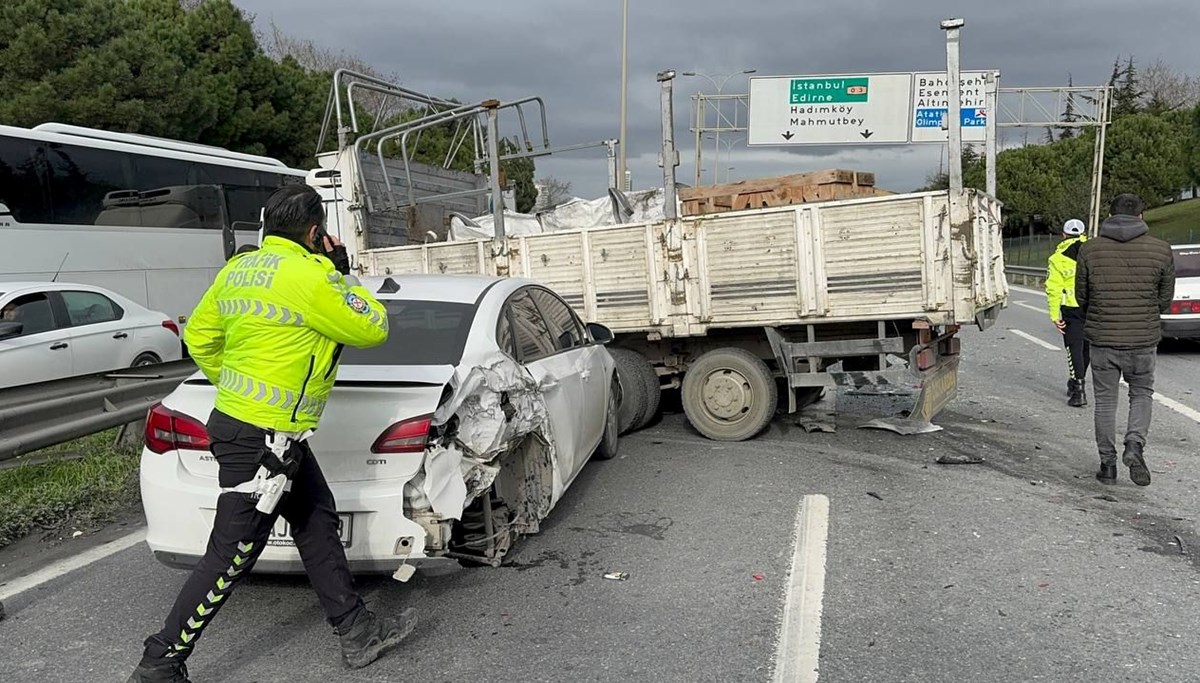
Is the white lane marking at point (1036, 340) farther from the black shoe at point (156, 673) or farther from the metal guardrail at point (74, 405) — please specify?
the black shoe at point (156, 673)

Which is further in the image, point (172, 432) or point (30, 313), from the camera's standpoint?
point (30, 313)

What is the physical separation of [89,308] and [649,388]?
6.26m

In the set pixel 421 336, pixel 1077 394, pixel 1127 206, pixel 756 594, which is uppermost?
pixel 1127 206

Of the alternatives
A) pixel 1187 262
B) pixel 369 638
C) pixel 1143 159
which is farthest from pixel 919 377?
pixel 1143 159

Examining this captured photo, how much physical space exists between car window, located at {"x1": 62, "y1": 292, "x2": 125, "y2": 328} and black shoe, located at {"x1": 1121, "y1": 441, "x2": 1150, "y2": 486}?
962 centimetres

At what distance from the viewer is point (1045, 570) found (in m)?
4.35

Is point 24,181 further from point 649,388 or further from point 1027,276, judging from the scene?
point 1027,276

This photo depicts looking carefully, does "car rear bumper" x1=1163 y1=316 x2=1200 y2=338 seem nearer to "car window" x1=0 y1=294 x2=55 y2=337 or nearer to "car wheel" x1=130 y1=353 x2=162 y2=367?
"car wheel" x1=130 y1=353 x2=162 y2=367

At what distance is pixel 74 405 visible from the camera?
5758 mm

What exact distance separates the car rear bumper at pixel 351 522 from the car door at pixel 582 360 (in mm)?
1910

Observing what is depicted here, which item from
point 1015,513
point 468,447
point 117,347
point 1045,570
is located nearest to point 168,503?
point 468,447

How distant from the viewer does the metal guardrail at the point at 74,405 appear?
517 centimetres

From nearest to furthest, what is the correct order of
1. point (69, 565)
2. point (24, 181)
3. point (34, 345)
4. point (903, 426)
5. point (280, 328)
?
point (280, 328), point (69, 565), point (903, 426), point (34, 345), point (24, 181)

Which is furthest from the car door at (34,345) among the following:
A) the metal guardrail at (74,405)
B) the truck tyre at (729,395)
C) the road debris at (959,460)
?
the road debris at (959,460)
